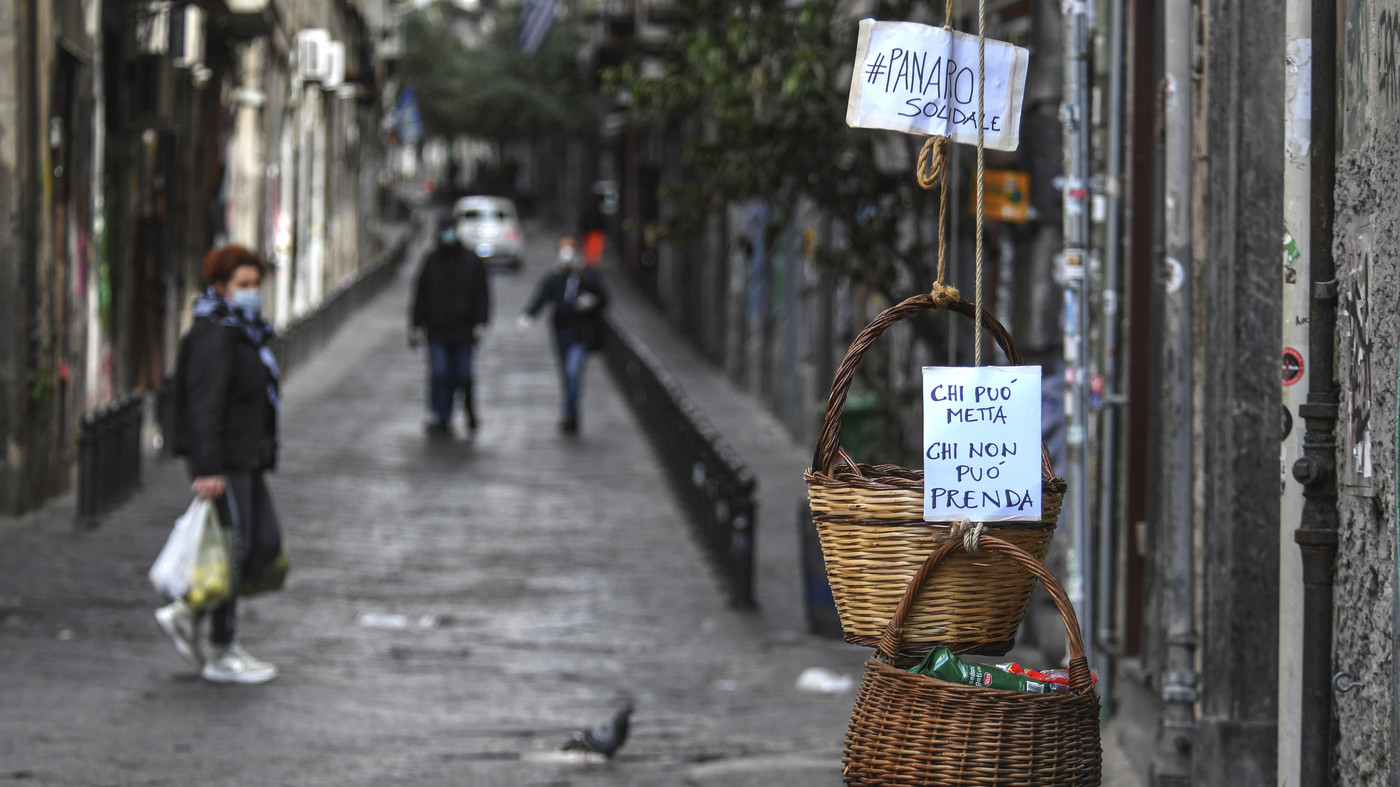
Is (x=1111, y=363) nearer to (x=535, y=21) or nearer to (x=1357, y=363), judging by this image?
(x=1357, y=363)

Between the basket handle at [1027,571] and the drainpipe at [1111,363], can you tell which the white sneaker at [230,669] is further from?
the basket handle at [1027,571]

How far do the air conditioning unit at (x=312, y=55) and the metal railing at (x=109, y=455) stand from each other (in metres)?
14.9

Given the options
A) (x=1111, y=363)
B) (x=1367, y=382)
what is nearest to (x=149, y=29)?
(x=1111, y=363)

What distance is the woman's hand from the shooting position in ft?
24.6

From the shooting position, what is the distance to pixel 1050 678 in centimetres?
348

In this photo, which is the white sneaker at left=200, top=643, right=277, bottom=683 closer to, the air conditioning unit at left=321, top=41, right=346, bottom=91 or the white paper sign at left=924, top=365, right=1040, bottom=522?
the white paper sign at left=924, top=365, right=1040, bottom=522

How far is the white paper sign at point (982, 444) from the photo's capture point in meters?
3.46

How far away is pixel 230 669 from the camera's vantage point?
7891mm

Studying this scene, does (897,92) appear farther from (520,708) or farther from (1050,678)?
(520,708)

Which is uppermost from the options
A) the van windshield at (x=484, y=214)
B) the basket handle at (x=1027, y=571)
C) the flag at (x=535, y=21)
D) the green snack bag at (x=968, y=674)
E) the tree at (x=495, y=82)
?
the tree at (x=495, y=82)

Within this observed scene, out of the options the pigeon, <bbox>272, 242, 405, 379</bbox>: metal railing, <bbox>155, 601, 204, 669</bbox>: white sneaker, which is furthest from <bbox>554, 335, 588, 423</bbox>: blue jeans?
the pigeon

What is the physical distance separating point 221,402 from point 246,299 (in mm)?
490

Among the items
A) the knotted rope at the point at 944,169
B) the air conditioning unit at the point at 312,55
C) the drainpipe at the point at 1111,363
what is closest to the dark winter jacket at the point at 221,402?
the drainpipe at the point at 1111,363

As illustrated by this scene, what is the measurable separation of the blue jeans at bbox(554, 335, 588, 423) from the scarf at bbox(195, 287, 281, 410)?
917cm
